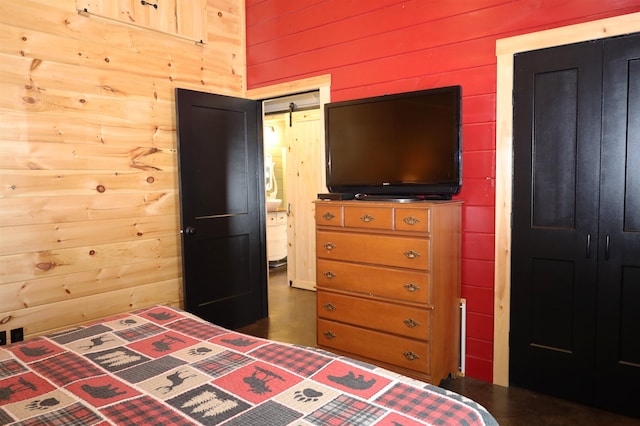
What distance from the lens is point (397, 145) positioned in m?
2.92

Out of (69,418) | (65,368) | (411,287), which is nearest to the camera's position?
(69,418)

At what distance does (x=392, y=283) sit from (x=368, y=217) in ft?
1.45

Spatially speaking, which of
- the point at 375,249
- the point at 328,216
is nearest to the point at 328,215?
the point at 328,216

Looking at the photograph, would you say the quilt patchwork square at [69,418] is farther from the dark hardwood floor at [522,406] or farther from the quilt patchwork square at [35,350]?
the dark hardwood floor at [522,406]

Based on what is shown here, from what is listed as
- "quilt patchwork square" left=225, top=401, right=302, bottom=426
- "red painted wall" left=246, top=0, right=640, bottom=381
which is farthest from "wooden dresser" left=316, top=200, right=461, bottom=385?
"quilt patchwork square" left=225, top=401, right=302, bottom=426

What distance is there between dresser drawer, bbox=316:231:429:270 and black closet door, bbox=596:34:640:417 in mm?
1005

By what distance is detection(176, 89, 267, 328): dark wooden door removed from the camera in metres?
3.49

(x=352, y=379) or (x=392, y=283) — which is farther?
(x=392, y=283)

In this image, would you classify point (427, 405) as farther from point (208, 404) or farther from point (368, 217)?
point (368, 217)

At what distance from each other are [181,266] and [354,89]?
2035 mm

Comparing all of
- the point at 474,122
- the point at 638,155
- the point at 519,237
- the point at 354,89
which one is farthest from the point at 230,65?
the point at 638,155

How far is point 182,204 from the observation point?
3432 millimetres

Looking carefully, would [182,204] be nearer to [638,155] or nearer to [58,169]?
[58,169]

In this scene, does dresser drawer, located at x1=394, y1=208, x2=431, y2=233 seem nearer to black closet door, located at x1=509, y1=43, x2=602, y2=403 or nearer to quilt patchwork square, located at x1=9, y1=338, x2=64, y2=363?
black closet door, located at x1=509, y1=43, x2=602, y2=403
